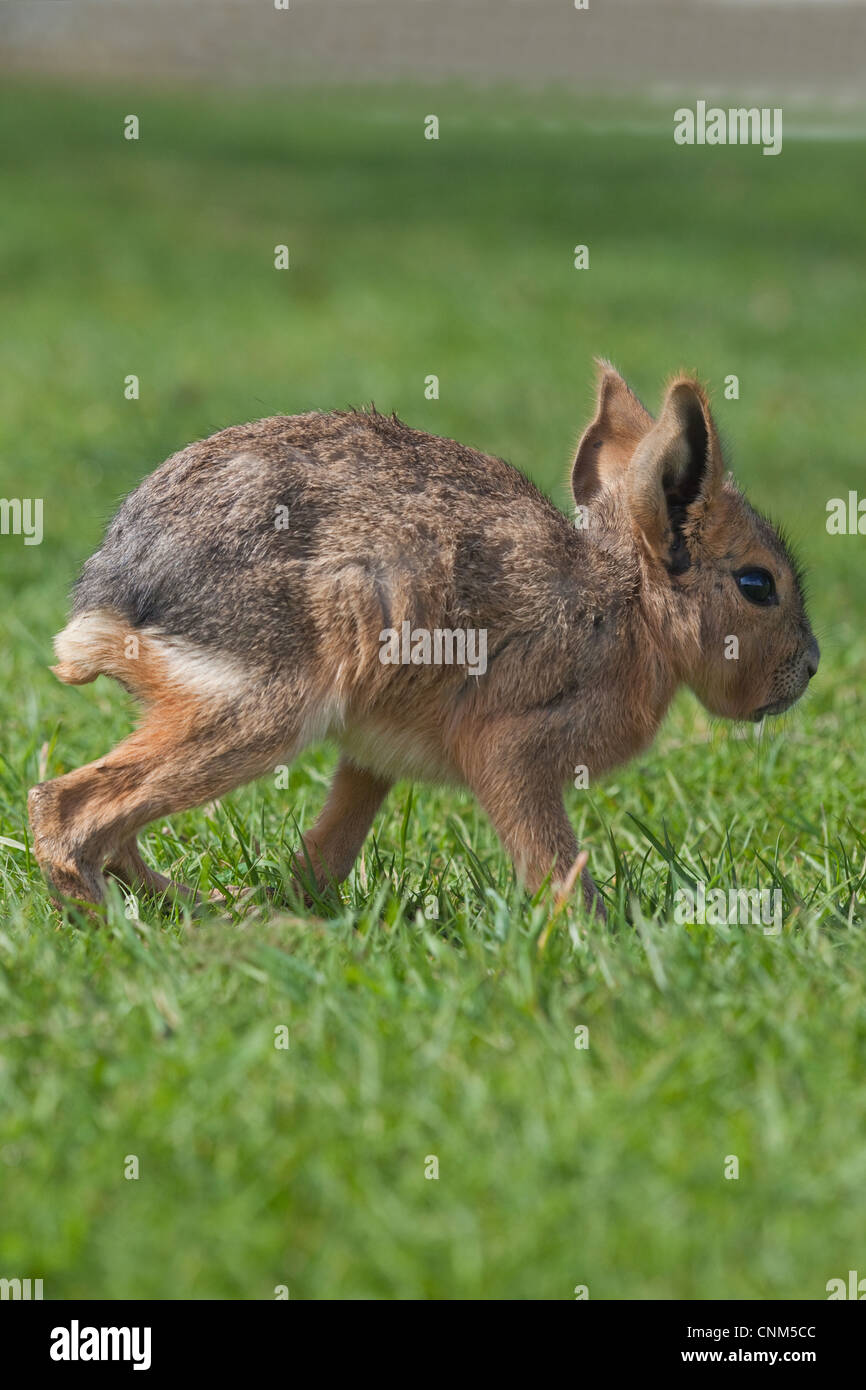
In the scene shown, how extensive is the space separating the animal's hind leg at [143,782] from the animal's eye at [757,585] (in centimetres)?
135

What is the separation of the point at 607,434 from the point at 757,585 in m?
0.67

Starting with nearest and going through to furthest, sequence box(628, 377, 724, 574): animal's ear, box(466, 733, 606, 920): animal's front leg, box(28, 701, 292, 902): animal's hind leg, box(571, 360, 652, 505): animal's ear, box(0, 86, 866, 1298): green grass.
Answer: box(0, 86, 866, 1298): green grass, box(28, 701, 292, 902): animal's hind leg, box(466, 733, 606, 920): animal's front leg, box(628, 377, 724, 574): animal's ear, box(571, 360, 652, 505): animal's ear

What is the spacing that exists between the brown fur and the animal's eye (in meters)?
0.02

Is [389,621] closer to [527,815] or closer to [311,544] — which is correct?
[311,544]

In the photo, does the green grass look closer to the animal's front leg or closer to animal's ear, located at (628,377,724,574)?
the animal's front leg

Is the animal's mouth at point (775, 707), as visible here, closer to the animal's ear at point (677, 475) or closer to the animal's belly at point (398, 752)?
the animal's ear at point (677, 475)

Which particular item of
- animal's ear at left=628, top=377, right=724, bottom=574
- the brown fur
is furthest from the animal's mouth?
animal's ear at left=628, top=377, right=724, bottom=574

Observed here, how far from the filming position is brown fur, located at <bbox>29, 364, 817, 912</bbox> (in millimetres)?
3729

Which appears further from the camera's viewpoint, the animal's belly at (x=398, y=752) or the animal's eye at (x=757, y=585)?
the animal's eye at (x=757, y=585)

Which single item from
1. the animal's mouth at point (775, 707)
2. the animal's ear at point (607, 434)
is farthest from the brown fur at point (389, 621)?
the animal's ear at point (607, 434)

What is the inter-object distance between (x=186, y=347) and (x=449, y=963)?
10102mm

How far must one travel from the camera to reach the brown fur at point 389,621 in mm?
3729

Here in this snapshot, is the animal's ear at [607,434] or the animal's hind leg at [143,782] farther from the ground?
the animal's ear at [607,434]

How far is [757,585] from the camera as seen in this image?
434 cm
